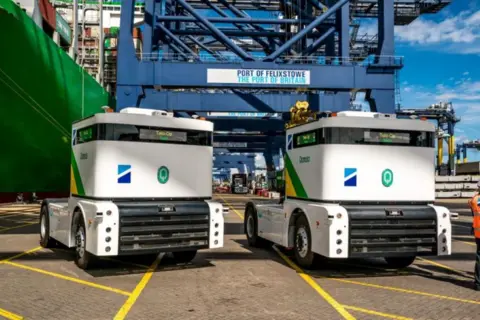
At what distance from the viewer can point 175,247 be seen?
8883 mm

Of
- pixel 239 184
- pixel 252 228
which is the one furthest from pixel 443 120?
pixel 252 228

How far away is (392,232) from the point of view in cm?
863

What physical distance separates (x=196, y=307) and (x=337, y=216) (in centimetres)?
312

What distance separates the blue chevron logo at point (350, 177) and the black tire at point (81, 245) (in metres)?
4.95

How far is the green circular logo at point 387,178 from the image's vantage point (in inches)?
351

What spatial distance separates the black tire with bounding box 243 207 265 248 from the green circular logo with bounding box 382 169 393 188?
420 cm

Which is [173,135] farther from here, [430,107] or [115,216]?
[430,107]

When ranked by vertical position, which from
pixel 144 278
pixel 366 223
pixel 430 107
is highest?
pixel 430 107

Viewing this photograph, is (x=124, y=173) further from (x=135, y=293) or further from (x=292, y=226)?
(x=292, y=226)

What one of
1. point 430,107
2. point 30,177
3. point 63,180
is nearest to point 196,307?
point 30,177

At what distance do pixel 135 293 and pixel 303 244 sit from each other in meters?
3.58

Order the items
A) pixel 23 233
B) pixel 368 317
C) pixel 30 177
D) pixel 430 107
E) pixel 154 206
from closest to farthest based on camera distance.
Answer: pixel 368 317
pixel 154 206
pixel 23 233
pixel 30 177
pixel 430 107

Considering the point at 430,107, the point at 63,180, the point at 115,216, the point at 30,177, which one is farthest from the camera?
the point at 430,107

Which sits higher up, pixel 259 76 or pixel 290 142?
pixel 259 76
